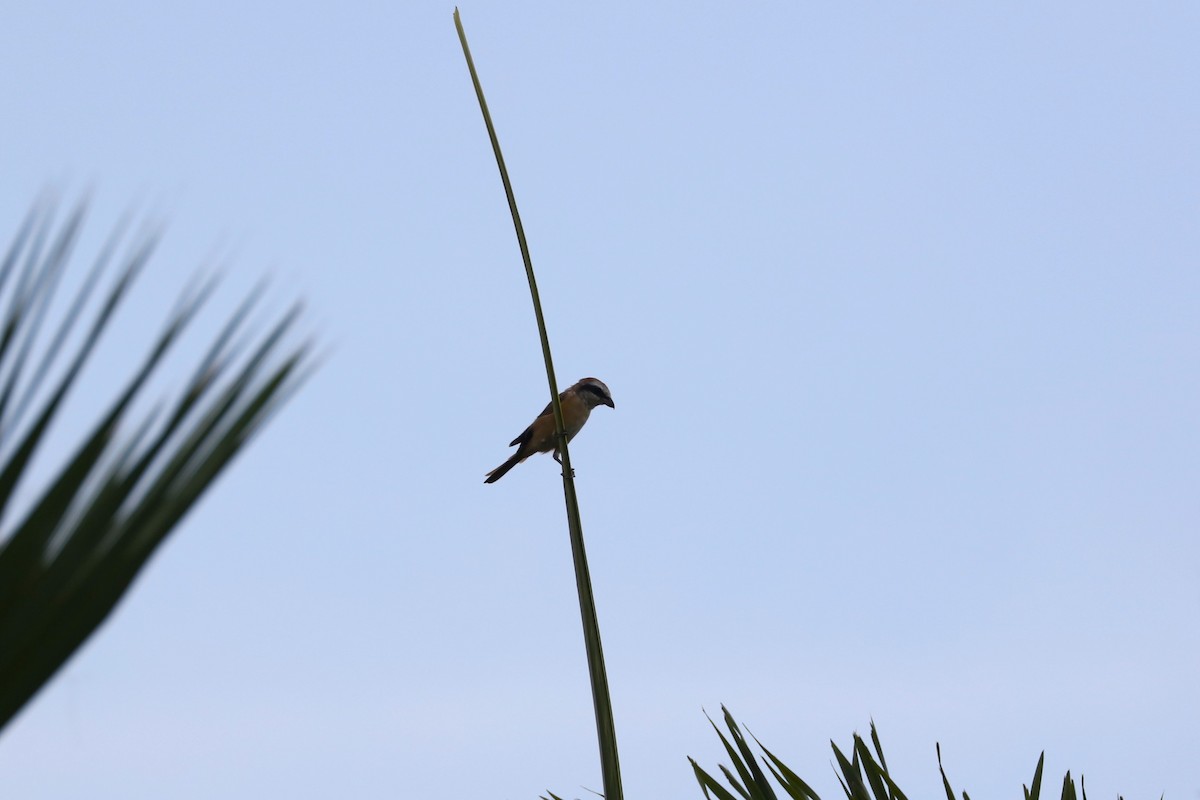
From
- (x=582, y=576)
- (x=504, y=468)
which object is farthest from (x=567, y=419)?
(x=582, y=576)

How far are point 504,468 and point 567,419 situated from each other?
3.74 feet

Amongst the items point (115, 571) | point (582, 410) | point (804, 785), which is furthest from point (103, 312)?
point (582, 410)

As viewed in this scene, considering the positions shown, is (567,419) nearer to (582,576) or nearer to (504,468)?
(504,468)

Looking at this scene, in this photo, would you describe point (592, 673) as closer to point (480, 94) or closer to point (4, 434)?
point (480, 94)

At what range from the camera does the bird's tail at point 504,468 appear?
369 inches

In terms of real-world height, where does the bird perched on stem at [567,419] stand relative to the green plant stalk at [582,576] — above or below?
above

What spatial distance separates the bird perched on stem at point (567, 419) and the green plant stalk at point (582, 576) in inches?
249

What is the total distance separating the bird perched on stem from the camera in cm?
869

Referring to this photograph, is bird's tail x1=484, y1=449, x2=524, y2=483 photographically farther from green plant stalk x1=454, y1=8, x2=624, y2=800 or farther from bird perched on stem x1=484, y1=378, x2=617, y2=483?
green plant stalk x1=454, y1=8, x2=624, y2=800

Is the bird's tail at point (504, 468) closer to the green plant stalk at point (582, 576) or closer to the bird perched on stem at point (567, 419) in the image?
the bird perched on stem at point (567, 419)

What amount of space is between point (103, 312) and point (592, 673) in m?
1.07

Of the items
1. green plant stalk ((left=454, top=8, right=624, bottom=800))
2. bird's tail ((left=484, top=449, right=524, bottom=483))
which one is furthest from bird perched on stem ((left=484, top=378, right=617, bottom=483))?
green plant stalk ((left=454, top=8, right=624, bottom=800))

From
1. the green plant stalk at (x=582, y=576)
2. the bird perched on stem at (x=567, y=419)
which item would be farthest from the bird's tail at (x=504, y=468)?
the green plant stalk at (x=582, y=576)

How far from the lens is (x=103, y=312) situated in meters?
0.79
